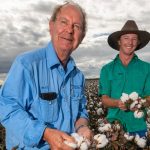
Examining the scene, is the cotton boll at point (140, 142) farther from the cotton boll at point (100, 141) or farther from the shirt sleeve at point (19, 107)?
the shirt sleeve at point (19, 107)

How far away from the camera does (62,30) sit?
2912 millimetres

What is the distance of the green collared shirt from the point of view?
5.03 meters

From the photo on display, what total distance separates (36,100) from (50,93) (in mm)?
121

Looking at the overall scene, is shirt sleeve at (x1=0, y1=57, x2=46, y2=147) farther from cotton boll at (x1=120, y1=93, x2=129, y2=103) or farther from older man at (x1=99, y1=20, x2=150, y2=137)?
older man at (x1=99, y1=20, x2=150, y2=137)

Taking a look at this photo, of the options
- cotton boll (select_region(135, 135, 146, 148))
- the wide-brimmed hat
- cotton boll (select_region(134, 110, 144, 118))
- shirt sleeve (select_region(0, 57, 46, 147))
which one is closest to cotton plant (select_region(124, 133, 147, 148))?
cotton boll (select_region(135, 135, 146, 148))

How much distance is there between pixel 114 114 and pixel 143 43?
1086 millimetres

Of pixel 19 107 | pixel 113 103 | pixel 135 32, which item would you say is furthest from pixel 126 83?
pixel 19 107

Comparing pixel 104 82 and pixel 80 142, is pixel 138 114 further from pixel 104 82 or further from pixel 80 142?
pixel 80 142

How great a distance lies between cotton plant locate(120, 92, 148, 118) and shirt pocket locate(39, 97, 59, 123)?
2043 mm

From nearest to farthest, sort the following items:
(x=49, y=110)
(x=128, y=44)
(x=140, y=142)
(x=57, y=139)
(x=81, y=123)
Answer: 1. (x=57, y=139)
2. (x=49, y=110)
3. (x=81, y=123)
4. (x=140, y=142)
5. (x=128, y=44)

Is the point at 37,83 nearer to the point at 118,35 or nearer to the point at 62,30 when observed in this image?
the point at 62,30

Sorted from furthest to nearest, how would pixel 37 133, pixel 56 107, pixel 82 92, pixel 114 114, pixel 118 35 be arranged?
pixel 118 35
pixel 114 114
pixel 82 92
pixel 56 107
pixel 37 133

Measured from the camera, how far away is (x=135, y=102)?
15.6ft

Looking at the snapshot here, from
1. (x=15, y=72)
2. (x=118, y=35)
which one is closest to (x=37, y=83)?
(x=15, y=72)
